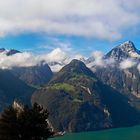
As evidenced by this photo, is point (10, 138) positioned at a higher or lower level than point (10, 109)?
lower

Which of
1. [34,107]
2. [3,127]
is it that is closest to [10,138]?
[3,127]

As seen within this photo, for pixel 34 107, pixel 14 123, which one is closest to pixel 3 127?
pixel 14 123

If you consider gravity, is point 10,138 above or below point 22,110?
below

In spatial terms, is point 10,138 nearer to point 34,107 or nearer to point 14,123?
point 14,123

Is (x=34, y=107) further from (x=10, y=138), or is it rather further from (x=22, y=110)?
(x=10, y=138)
